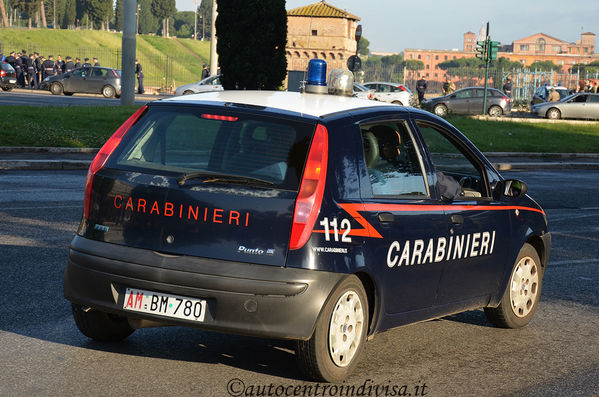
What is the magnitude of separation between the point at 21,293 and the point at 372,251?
9.55 ft

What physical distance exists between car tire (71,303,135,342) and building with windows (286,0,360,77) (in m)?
81.0

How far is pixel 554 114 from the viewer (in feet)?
143

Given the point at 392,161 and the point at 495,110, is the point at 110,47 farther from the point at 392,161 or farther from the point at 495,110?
the point at 392,161

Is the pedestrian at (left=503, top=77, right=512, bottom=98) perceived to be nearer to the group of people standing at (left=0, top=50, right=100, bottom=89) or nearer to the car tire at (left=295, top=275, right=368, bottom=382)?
the group of people standing at (left=0, top=50, right=100, bottom=89)

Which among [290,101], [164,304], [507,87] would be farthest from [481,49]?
[164,304]

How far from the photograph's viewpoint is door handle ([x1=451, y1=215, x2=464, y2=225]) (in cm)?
576

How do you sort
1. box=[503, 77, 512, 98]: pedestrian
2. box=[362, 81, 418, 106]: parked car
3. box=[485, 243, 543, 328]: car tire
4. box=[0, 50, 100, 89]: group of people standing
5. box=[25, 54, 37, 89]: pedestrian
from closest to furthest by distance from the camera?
box=[485, 243, 543, 328]: car tire, box=[362, 81, 418, 106]: parked car, box=[0, 50, 100, 89]: group of people standing, box=[25, 54, 37, 89]: pedestrian, box=[503, 77, 512, 98]: pedestrian

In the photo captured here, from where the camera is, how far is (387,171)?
Result: 543 centimetres

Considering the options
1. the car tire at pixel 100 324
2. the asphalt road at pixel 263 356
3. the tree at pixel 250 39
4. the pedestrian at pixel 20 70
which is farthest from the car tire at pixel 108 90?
the car tire at pixel 100 324

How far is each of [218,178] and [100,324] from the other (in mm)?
1236

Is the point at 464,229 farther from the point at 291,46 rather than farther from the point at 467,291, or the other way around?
the point at 291,46

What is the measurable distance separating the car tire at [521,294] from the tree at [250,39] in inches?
770

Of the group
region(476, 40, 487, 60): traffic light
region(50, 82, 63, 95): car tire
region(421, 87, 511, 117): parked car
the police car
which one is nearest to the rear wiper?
the police car

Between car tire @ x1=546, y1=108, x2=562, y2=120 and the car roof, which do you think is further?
car tire @ x1=546, y1=108, x2=562, y2=120
